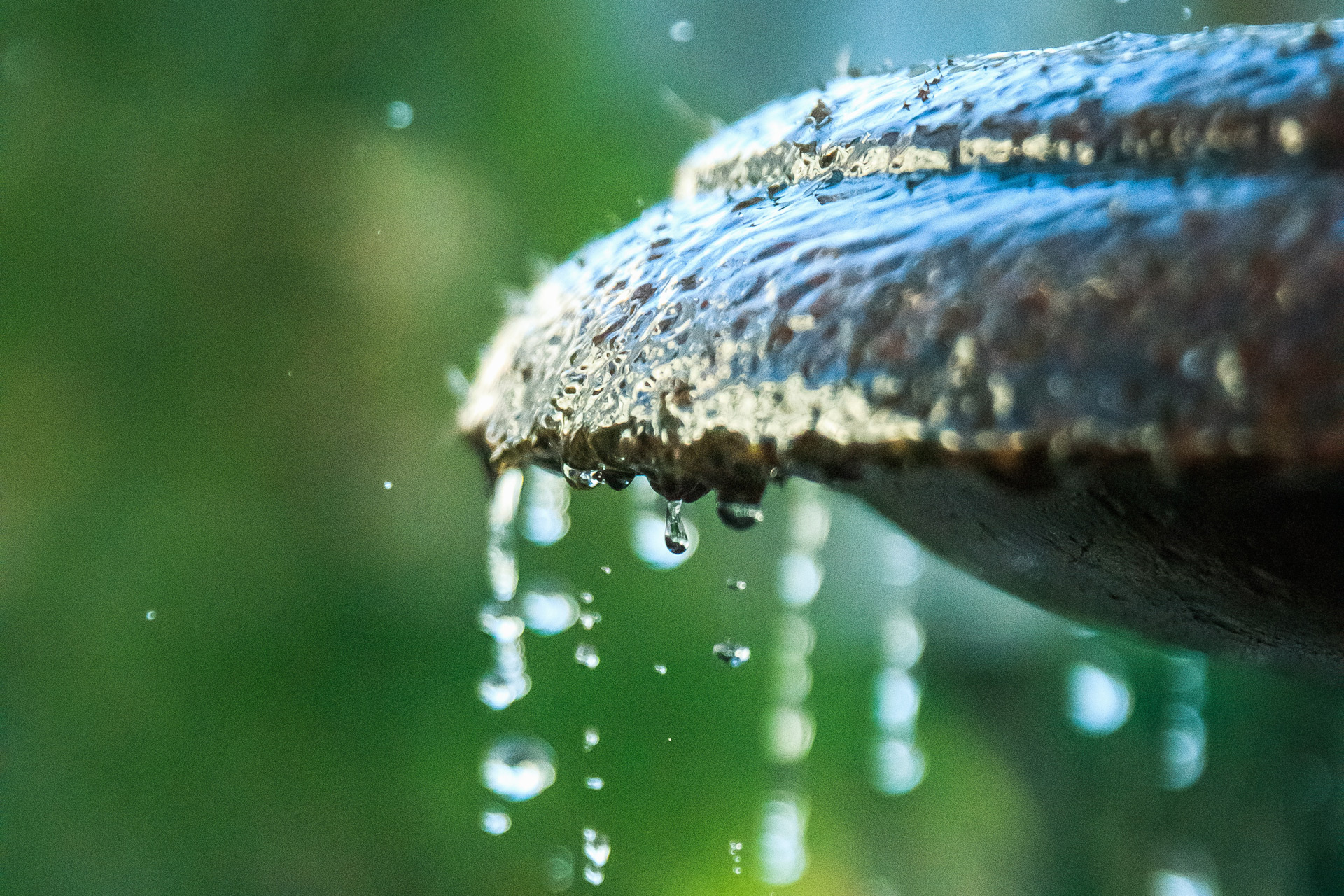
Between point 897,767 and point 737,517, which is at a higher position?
point 897,767

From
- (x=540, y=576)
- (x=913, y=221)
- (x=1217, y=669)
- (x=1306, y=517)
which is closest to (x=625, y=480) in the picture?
(x=913, y=221)

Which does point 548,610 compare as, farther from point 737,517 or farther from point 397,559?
point 737,517

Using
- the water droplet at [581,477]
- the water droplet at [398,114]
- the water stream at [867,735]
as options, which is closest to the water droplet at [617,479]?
the water droplet at [581,477]

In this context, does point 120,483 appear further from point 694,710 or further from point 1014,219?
point 1014,219

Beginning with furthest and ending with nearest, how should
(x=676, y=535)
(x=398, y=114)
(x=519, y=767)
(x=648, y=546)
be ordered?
(x=398, y=114)
(x=648, y=546)
(x=519, y=767)
(x=676, y=535)

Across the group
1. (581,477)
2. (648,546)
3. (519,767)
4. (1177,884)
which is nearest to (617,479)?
(581,477)

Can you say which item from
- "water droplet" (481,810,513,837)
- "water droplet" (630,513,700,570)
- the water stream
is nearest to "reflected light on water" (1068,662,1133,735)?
the water stream

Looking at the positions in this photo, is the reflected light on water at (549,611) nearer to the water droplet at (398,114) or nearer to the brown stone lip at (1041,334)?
the water droplet at (398,114)
